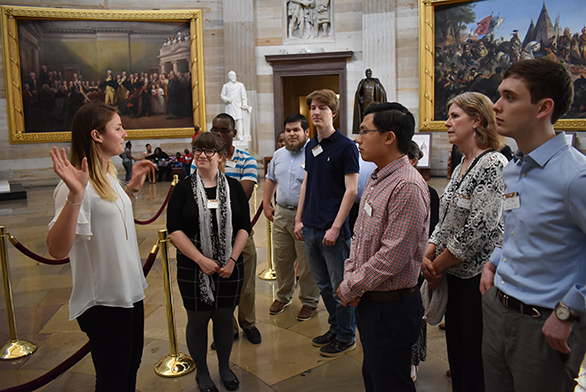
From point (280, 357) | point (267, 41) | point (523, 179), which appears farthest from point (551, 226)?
point (267, 41)

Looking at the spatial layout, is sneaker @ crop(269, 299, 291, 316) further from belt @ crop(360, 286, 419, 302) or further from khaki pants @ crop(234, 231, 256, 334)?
belt @ crop(360, 286, 419, 302)

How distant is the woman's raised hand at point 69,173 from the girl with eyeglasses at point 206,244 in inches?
39.0

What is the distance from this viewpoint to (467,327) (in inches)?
102

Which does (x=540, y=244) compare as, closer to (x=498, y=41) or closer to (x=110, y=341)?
(x=110, y=341)

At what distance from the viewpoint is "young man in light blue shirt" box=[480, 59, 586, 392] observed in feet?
5.26

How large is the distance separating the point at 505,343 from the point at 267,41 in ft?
50.7

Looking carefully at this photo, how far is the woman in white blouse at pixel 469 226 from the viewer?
2.44 m

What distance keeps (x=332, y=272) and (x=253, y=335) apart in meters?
0.94

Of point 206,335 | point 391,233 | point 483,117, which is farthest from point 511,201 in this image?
point 206,335

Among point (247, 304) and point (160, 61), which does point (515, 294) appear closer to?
point (247, 304)

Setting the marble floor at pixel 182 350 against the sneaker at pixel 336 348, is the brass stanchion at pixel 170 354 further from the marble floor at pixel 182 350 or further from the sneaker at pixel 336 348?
the sneaker at pixel 336 348

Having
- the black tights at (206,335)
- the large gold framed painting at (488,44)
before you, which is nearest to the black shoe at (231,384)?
the black tights at (206,335)

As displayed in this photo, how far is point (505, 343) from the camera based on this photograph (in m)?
1.83

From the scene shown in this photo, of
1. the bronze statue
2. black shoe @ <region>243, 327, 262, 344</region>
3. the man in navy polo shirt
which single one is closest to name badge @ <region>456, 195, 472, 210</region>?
the man in navy polo shirt
